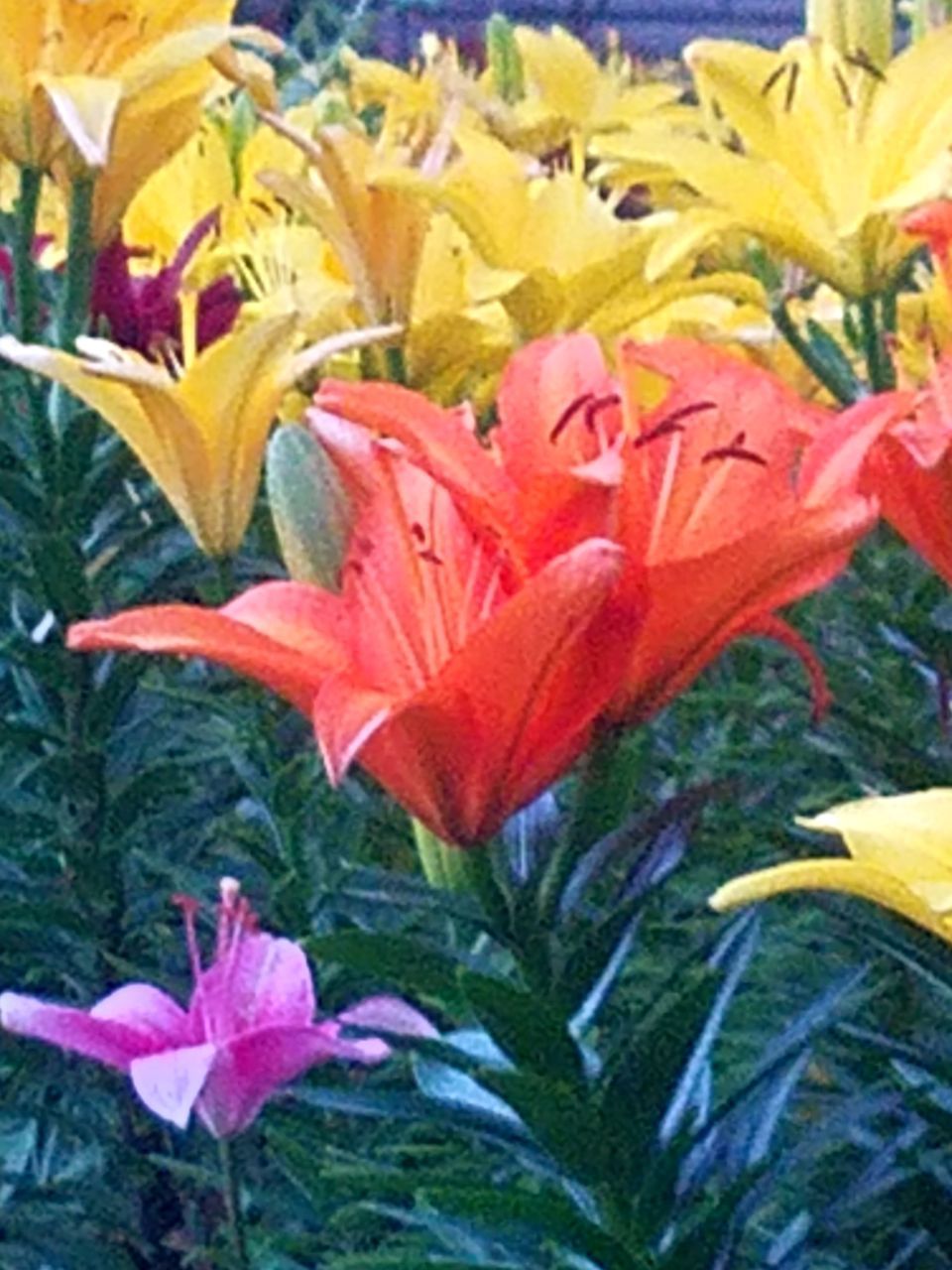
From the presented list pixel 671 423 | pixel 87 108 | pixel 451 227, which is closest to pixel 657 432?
pixel 671 423

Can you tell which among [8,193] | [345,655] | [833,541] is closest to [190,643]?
[345,655]

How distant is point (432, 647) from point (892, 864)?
0.49 feet

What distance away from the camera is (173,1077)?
578 mm

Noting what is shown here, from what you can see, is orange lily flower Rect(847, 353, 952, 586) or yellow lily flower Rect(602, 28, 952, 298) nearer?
orange lily flower Rect(847, 353, 952, 586)

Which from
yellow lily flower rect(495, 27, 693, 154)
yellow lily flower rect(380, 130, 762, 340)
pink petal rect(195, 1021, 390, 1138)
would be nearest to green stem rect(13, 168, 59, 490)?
yellow lily flower rect(380, 130, 762, 340)

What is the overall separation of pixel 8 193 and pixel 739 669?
413 millimetres

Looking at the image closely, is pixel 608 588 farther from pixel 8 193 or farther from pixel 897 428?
pixel 8 193

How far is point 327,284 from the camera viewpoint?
821 mm

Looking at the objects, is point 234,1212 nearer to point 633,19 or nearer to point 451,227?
point 451,227

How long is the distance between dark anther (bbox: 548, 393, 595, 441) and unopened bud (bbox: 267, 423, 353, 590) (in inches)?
2.1

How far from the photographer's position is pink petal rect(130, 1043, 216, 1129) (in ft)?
1.87

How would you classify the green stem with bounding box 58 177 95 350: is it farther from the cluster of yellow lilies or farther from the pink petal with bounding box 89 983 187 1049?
the pink petal with bounding box 89 983 187 1049

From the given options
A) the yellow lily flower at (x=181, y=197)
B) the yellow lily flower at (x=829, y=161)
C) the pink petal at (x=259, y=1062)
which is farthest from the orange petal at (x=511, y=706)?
the yellow lily flower at (x=181, y=197)

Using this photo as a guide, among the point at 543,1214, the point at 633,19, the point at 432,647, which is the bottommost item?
the point at 633,19
